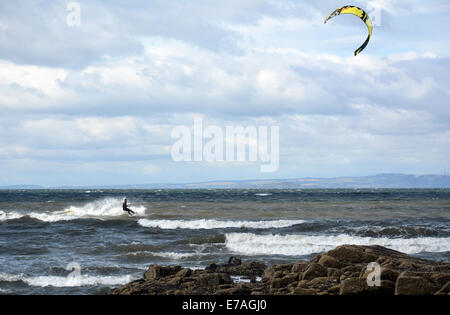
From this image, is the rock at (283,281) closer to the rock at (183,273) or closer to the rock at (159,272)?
the rock at (183,273)

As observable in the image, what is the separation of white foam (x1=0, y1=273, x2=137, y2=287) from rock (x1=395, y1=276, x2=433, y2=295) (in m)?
7.34

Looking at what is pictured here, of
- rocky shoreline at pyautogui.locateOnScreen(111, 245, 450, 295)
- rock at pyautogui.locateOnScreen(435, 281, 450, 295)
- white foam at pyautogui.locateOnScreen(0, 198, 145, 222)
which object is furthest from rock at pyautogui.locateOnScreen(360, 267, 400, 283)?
white foam at pyautogui.locateOnScreen(0, 198, 145, 222)

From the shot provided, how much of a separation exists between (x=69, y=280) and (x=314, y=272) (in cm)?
688

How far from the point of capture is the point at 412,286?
29.1 ft

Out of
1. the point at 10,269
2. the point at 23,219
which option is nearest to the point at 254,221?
the point at 23,219

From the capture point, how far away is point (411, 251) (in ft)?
64.2

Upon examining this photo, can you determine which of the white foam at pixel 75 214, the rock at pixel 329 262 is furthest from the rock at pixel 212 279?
the white foam at pixel 75 214

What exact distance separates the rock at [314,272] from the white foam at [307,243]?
7019 millimetres

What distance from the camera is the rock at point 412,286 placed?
884 cm

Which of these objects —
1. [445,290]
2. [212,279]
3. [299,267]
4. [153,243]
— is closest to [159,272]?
[212,279]

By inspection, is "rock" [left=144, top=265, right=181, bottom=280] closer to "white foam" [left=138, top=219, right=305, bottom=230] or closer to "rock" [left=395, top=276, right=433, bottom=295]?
"rock" [left=395, top=276, right=433, bottom=295]
